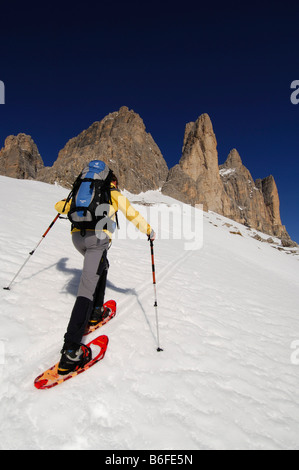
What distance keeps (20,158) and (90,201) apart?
11004 cm

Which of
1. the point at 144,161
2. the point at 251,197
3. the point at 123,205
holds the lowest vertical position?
the point at 123,205

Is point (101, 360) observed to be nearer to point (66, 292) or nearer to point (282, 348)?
point (66, 292)

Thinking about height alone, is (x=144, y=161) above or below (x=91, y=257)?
above

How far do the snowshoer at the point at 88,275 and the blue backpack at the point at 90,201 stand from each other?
0.11 feet

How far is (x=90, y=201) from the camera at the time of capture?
9.90 ft

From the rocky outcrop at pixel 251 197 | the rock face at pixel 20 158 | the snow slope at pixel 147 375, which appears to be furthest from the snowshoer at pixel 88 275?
the rocky outcrop at pixel 251 197

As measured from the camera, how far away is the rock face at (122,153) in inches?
2320

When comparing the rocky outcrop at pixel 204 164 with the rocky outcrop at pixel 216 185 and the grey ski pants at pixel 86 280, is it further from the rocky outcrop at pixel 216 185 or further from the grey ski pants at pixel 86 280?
the grey ski pants at pixel 86 280

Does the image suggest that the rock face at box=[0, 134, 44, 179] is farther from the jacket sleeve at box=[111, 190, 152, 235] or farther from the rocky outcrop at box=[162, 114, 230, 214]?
the jacket sleeve at box=[111, 190, 152, 235]

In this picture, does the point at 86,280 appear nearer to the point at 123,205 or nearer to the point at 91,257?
the point at 91,257

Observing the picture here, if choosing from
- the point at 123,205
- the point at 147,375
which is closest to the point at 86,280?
the point at 123,205

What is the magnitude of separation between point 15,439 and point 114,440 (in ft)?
2.68

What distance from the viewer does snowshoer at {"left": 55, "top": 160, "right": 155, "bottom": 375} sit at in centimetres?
253

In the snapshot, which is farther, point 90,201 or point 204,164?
point 204,164
